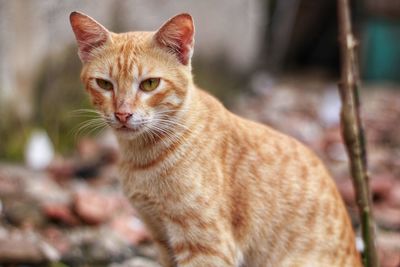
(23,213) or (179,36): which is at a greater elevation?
(179,36)

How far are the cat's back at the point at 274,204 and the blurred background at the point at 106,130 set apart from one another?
2.78ft

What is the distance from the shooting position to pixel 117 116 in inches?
126

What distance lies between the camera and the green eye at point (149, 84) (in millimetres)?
3289

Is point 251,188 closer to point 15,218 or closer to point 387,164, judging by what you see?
point 15,218

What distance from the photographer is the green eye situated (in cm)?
329

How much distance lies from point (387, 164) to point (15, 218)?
3437mm

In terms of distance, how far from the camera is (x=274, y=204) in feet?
11.7

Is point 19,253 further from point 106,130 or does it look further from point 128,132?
point 106,130

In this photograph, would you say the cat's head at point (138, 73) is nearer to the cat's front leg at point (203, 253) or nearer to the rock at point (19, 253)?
the cat's front leg at point (203, 253)

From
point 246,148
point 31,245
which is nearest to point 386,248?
point 246,148

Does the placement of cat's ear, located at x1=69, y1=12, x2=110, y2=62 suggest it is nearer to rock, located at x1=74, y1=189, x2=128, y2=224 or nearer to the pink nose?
the pink nose

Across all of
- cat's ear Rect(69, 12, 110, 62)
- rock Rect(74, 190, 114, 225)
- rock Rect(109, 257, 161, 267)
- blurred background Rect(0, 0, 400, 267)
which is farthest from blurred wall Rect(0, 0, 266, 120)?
cat's ear Rect(69, 12, 110, 62)

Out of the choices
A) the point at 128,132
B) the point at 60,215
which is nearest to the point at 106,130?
the point at 60,215

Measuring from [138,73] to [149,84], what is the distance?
7 cm
